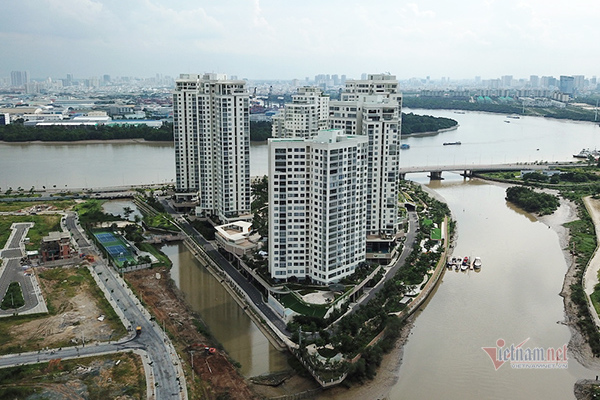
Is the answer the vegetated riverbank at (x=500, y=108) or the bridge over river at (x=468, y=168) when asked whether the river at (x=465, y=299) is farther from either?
the vegetated riverbank at (x=500, y=108)

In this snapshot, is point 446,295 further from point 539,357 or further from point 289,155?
point 289,155

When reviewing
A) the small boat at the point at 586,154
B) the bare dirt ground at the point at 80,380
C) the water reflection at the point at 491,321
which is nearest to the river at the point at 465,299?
the water reflection at the point at 491,321

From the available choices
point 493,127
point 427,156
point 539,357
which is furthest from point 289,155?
point 493,127

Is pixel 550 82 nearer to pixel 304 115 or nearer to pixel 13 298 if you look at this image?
pixel 304 115

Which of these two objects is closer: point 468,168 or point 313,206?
point 313,206

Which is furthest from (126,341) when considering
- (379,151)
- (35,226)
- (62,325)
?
(35,226)

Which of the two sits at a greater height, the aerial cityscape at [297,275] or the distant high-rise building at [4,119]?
the distant high-rise building at [4,119]

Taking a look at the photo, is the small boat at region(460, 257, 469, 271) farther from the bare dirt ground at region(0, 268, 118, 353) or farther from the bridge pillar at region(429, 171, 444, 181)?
the bridge pillar at region(429, 171, 444, 181)
